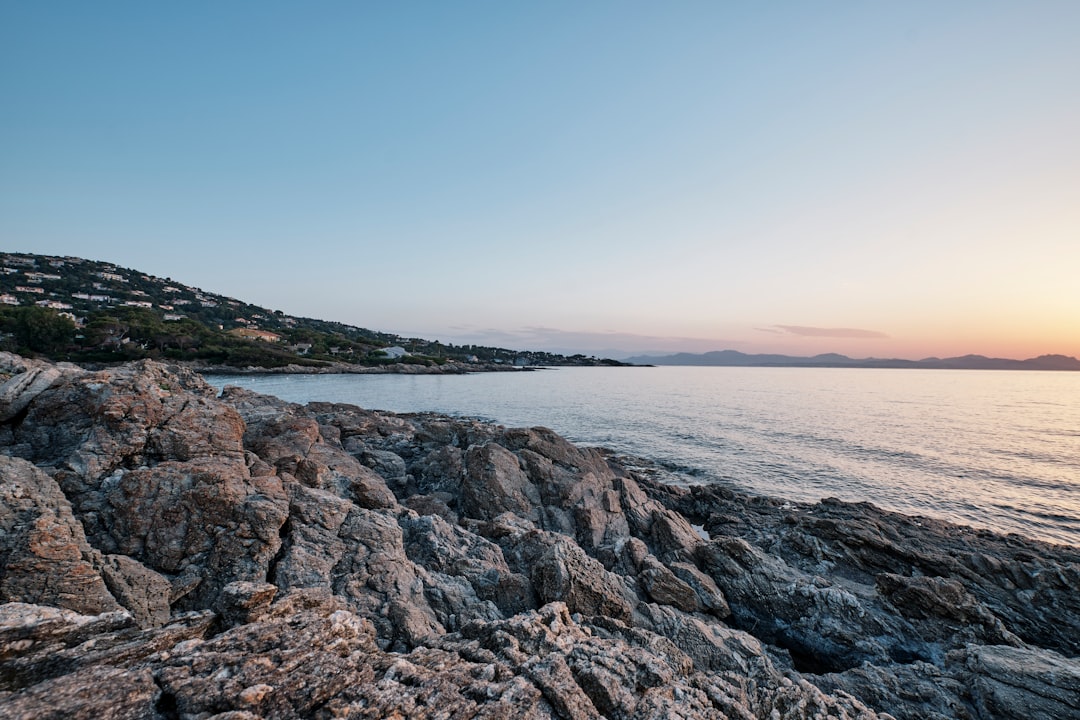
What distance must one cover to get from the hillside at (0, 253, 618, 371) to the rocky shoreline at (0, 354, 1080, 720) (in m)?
94.2

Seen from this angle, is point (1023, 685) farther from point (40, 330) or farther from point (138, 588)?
point (40, 330)

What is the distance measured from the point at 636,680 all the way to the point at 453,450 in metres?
14.5

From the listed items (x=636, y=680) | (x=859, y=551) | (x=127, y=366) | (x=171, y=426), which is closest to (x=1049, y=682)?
(x=859, y=551)

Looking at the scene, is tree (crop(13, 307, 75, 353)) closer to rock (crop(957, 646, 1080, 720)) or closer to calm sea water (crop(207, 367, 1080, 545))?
calm sea water (crop(207, 367, 1080, 545))

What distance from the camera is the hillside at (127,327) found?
264ft

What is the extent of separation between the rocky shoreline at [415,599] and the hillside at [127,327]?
94203 millimetres

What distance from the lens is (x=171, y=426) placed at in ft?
36.7

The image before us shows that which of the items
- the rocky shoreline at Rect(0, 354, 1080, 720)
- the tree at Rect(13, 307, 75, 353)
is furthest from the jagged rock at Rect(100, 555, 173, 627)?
the tree at Rect(13, 307, 75, 353)

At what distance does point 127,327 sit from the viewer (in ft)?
312

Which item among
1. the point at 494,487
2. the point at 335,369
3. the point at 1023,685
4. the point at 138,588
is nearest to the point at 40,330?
the point at 335,369

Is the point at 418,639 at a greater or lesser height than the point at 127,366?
lesser

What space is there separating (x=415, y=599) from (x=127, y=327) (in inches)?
4865

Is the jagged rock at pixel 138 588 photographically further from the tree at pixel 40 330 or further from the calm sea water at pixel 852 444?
the tree at pixel 40 330

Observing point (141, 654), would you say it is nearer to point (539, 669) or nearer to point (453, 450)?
point (539, 669)
